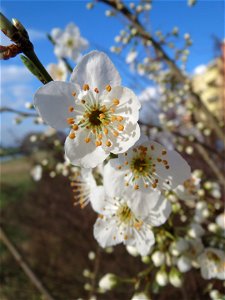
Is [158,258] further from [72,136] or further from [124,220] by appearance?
[72,136]

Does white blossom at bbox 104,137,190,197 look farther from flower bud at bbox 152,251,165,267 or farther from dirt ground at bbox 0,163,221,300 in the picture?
dirt ground at bbox 0,163,221,300

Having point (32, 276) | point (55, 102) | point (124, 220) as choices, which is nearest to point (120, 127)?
point (55, 102)

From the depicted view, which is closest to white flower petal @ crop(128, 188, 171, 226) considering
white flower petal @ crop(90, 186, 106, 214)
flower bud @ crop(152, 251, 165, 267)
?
white flower petal @ crop(90, 186, 106, 214)

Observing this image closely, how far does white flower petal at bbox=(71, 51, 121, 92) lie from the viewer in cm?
75

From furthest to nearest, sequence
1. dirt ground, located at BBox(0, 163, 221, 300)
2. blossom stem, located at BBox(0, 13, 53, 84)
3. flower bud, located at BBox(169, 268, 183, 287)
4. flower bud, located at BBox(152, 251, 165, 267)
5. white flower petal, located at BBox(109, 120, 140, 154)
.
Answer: dirt ground, located at BBox(0, 163, 221, 300) → flower bud, located at BBox(169, 268, 183, 287) → flower bud, located at BBox(152, 251, 165, 267) → white flower petal, located at BBox(109, 120, 140, 154) → blossom stem, located at BBox(0, 13, 53, 84)

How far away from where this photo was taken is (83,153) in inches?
30.4

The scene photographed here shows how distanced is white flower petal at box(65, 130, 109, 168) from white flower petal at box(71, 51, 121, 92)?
130 mm

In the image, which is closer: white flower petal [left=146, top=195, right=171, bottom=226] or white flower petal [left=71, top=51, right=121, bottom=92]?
white flower petal [left=71, top=51, right=121, bottom=92]

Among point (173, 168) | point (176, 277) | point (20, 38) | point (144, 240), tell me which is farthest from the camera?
point (176, 277)

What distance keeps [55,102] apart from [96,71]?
115mm

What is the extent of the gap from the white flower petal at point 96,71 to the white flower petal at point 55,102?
0.03m

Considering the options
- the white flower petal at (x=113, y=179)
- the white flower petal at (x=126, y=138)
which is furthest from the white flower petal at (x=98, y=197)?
the white flower petal at (x=126, y=138)

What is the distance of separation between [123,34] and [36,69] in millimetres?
2083

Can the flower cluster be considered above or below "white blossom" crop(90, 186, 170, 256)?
above
